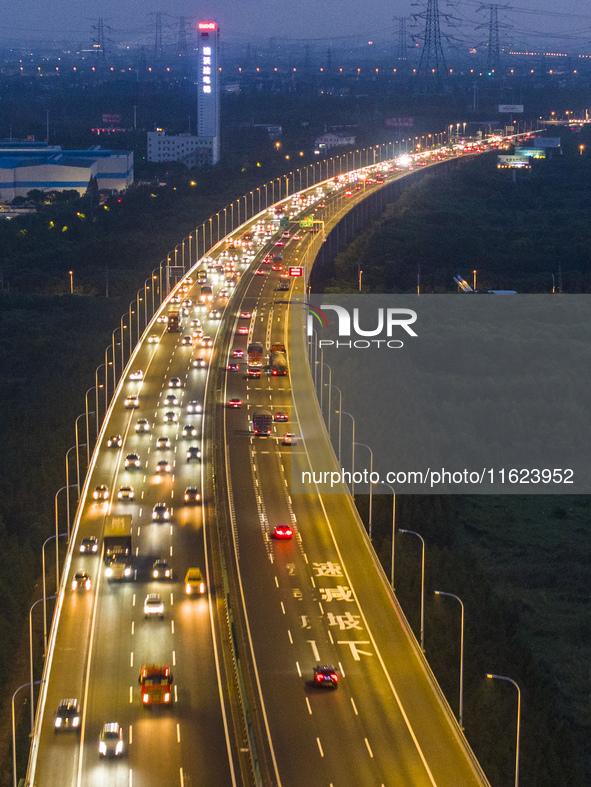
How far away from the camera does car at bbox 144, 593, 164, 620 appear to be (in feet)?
64.7

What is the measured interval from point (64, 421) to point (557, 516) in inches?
566

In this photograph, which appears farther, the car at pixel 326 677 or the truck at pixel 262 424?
the truck at pixel 262 424

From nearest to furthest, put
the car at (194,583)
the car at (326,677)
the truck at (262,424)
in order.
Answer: the car at (326,677) < the car at (194,583) < the truck at (262,424)

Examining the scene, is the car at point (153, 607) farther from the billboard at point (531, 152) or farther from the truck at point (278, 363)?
the billboard at point (531, 152)

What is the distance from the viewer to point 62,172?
8569cm

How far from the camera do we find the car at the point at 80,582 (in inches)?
826

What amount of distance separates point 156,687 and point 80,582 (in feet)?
15.2

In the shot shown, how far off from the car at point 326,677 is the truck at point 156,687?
2.00 metres

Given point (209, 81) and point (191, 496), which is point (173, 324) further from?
point (209, 81)

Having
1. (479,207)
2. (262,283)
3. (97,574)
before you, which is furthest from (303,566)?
(479,207)

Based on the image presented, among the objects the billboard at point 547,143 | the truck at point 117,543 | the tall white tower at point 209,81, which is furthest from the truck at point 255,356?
the billboard at point 547,143

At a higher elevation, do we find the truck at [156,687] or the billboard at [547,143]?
the billboard at [547,143]

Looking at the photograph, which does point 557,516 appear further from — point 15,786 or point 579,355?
point 15,786

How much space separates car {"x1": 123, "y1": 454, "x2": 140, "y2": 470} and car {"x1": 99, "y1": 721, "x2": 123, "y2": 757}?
38.9 ft
